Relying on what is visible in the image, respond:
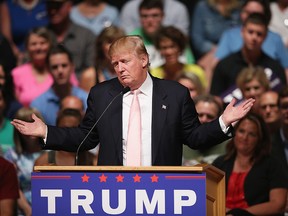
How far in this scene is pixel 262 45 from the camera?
8.96m

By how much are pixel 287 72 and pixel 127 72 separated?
4.13 m

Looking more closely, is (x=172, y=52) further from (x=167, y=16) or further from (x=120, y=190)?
(x=120, y=190)

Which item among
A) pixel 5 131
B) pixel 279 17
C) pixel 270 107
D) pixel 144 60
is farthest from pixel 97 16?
pixel 144 60

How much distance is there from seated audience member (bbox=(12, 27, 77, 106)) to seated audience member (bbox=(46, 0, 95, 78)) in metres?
0.13

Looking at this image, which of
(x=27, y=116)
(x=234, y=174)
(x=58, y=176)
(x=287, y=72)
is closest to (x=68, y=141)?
(x=58, y=176)

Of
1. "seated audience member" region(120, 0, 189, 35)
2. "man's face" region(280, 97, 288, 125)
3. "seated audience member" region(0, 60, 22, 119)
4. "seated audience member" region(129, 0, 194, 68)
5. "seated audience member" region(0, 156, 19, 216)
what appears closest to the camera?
"seated audience member" region(0, 156, 19, 216)

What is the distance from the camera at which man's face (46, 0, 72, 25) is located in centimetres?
914

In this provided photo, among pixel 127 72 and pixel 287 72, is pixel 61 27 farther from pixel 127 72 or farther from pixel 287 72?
pixel 127 72

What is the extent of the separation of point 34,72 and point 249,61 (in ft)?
6.43

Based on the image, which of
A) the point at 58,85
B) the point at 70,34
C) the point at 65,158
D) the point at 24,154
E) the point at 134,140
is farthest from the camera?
the point at 70,34

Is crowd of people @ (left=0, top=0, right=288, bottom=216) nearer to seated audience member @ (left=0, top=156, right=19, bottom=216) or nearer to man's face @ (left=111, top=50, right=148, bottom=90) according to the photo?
seated audience member @ (left=0, top=156, right=19, bottom=216)

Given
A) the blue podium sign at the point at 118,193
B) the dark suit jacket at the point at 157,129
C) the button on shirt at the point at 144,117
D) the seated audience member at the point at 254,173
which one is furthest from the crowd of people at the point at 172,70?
the blue podium sign at the point at 118,193

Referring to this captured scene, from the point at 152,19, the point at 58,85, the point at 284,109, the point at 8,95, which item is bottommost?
the point at 284,109

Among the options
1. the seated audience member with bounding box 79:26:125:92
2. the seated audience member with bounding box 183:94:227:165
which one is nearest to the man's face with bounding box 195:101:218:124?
the seated audience member with bounding box 183:94:227:165
